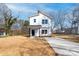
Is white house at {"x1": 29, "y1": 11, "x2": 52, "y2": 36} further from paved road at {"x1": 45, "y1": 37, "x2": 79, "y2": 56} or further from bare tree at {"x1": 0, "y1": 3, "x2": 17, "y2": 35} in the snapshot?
bare tree at {"x1": 0, "y1": 3, "x2": 17, "y2": 35}

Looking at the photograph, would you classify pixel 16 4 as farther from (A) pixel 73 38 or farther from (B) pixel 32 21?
(A) pixel 73 38

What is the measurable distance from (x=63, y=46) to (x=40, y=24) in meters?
0.41

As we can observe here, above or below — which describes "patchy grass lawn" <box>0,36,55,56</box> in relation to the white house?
below

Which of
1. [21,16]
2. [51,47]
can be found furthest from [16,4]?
[51,47]

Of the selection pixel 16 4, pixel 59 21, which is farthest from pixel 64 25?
pixel 16 4

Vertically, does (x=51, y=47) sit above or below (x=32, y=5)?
below

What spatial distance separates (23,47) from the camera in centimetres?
842

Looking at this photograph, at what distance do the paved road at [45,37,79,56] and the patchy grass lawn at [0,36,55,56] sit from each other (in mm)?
64

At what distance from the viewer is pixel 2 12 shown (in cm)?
841

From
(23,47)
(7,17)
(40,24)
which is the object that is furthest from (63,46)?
(7,17)

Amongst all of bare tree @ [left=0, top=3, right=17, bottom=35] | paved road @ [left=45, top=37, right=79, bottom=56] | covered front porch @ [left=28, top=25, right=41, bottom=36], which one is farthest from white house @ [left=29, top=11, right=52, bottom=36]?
bare tree @ [left=0, top=3, right=17, bottom=35]

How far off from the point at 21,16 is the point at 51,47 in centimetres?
55

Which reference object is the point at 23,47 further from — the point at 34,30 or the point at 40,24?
the point at 40,24

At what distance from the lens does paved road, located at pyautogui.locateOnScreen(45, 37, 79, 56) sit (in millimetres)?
8375
